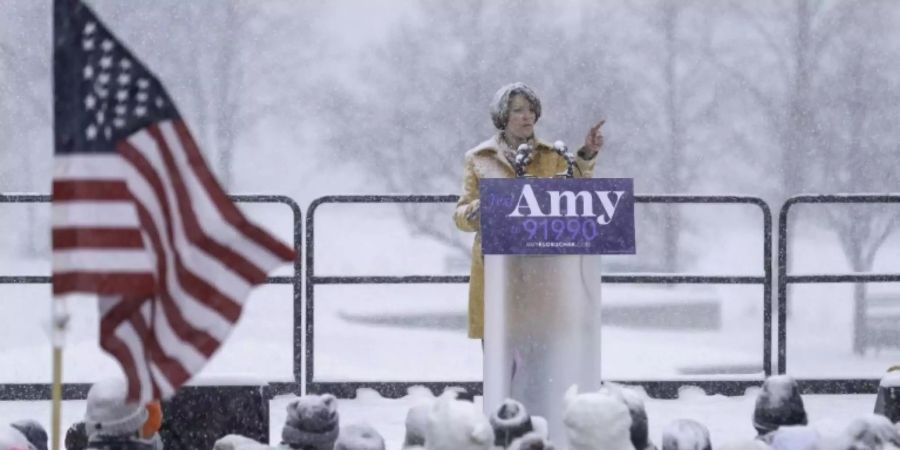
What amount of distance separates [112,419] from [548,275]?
61.9 inches

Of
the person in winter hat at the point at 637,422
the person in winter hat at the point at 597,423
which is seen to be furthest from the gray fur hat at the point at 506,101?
the person in winter hat at the point at 597,423

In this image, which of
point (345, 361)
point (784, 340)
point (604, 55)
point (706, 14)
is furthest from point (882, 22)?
point (784, 340)

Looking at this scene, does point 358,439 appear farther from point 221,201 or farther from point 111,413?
point 221,201

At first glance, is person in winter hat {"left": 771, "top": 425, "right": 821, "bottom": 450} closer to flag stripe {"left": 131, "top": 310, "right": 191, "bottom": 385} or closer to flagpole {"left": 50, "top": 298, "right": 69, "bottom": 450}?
flag stripe {"left": 131, "top": 310, "right": 191, "bottom": 385}

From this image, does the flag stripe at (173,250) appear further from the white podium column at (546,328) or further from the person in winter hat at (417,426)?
the white podium column at (546,328)

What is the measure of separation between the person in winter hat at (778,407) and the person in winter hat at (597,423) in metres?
0.67

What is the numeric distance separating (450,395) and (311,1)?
3667 centimetres

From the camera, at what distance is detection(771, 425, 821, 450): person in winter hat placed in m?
3.50

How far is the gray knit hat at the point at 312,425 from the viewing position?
3.83 metres

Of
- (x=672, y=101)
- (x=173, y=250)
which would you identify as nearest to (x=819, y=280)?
(x=173, y=250)

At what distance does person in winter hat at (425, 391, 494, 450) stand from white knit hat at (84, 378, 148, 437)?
101cm

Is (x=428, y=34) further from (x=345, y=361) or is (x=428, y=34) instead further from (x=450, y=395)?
(x=450, y=395)

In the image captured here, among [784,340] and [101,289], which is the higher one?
[101,289]

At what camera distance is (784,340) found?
764 cm
